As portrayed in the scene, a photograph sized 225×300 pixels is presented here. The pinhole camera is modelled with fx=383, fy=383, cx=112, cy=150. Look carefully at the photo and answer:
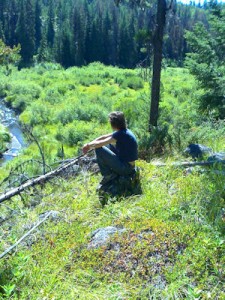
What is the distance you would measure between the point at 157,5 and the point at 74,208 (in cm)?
547

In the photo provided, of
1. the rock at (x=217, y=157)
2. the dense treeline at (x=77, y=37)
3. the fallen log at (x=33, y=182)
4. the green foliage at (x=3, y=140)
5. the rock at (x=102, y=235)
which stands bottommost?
the dense treeline at (x=77, y=37)

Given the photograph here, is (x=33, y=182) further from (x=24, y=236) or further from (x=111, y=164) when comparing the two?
(x=24, y=236)

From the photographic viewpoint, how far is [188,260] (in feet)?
11.8

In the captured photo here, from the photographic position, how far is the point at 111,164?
532cm

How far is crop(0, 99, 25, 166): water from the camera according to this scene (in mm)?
17000

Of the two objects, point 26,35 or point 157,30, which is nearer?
point 157,30

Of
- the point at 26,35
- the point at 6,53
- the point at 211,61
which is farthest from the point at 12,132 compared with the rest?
the point at 26,35

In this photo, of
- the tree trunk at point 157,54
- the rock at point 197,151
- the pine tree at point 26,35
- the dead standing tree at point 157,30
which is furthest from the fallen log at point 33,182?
the pine tree at point 26,35

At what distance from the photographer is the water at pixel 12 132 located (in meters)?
17.0

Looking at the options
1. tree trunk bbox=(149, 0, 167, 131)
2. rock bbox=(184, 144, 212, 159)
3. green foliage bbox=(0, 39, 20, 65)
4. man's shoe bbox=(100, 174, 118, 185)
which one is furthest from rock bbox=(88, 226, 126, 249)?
green foliage bbox=(0, 39, 20, 65)

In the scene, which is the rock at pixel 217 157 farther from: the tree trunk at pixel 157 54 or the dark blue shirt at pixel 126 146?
the tree trunk at pixel 157 54

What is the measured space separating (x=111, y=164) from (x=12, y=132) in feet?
56.1

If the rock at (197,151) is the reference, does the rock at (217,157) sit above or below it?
above

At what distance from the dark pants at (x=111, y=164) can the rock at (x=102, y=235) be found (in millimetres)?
1271
